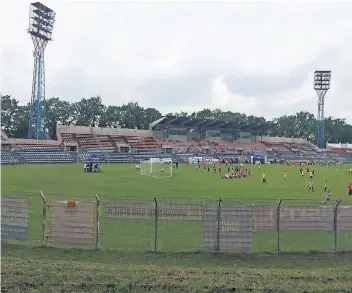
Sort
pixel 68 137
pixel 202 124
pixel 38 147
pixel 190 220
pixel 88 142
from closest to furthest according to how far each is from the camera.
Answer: pixel 190 220 → pixel 38 147 → pixel 68 137 → pixel 88 142 → pixel 202 124

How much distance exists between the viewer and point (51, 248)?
1344 cm

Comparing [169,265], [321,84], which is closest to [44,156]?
[169,265]

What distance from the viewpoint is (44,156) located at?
7488 cm

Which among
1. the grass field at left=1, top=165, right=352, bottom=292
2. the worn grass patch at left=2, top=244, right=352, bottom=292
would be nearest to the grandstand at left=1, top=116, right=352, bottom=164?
the grass field at left=1, top=165, right=352, bottom=292

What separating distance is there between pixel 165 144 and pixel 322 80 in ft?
165

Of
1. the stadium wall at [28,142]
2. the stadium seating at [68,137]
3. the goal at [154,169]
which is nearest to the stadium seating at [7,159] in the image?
the stadium wall at [28,142]

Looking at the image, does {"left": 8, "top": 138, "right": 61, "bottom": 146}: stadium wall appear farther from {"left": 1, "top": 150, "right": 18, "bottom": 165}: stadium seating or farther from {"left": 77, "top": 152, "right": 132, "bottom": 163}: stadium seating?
{"left": 77, "top": 152, "right": 132, "bottom": 163}: stadium seating

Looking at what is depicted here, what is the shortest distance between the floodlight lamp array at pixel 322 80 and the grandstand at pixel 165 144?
18202mm

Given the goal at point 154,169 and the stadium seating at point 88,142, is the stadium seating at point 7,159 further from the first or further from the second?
the goal at point 154,169

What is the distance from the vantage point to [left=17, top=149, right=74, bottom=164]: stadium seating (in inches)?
2872

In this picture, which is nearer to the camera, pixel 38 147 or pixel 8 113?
pixel 38 147

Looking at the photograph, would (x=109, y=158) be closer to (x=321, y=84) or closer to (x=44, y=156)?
(x=44, y=156)

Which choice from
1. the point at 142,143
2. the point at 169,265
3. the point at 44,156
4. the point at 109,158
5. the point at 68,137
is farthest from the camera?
the point at 142,143

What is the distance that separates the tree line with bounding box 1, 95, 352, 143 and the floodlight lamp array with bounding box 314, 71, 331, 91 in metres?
16.5
